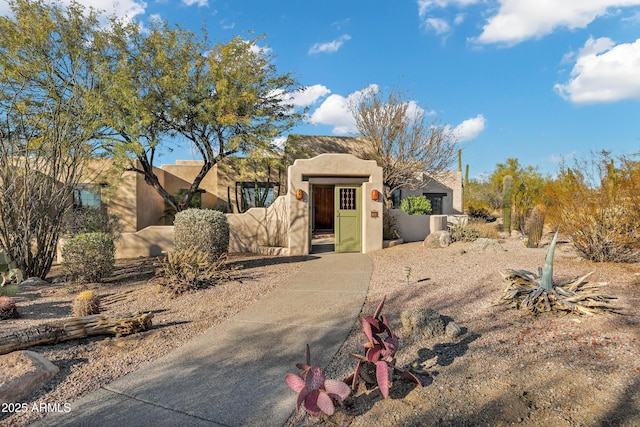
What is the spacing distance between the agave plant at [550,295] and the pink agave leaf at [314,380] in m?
3.33

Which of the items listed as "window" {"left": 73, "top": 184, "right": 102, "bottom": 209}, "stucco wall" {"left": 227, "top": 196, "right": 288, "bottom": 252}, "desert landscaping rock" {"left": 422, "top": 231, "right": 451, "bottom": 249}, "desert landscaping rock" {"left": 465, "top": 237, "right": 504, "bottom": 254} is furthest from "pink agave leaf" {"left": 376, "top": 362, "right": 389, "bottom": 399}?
"window" {"left": 73, "top": 184, "right": 102, "bottom": 209}

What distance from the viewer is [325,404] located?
2477 mm

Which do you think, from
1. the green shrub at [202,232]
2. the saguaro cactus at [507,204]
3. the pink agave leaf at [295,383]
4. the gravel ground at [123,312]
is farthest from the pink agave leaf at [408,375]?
the saguaro cactus at [507,204]

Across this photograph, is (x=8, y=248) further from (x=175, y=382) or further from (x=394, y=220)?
(x=394, y=220)

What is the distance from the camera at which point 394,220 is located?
548 inches

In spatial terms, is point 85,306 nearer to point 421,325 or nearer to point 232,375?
point 232,375

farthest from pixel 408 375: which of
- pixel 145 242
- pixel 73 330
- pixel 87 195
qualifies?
pixel 87 195

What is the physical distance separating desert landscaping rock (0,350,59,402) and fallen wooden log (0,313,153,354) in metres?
0.32

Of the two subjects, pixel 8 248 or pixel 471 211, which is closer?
pixel 8 248

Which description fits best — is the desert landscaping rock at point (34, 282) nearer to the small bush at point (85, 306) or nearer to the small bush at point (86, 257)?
the small bush at point (86, 257)

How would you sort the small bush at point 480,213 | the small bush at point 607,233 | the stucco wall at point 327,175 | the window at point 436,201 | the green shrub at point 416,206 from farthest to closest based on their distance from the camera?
the small bush at point 480,213, the window at point 436,201, the green shrub at point 416,206, the stucco wall at point 327,175, the small bush at point 607,233

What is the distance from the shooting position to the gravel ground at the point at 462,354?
2.68 m

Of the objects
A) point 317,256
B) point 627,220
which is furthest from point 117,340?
point 627,220

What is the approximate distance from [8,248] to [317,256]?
7635mm
